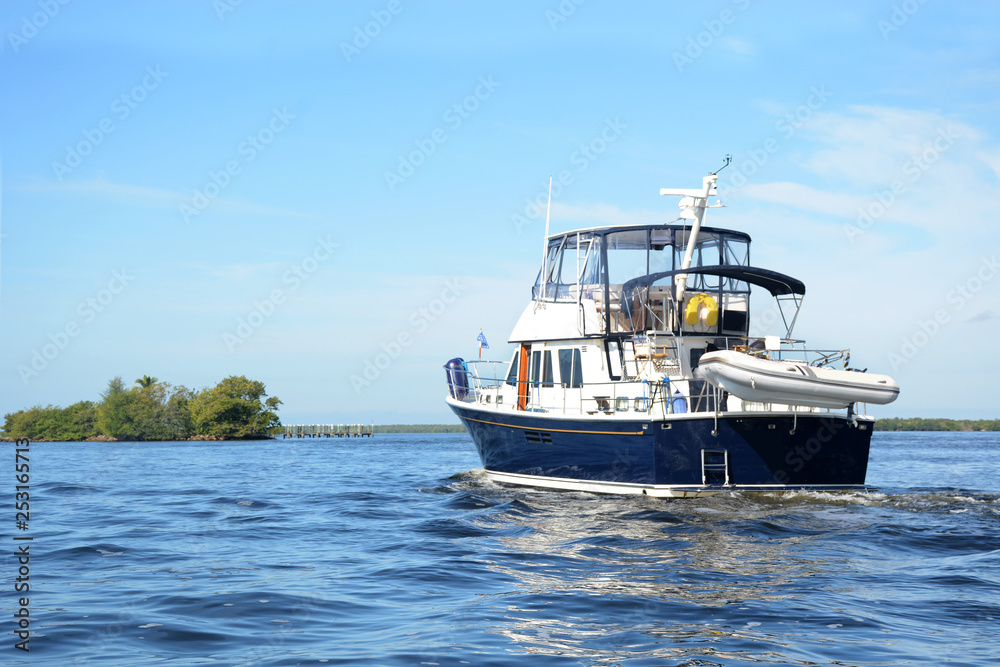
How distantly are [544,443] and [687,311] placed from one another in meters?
4.38

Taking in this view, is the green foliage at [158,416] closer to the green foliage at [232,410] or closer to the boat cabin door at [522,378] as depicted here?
the green foliage at [232,410]

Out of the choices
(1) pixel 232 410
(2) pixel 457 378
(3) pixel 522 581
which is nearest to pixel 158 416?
(1) pixel 232 410

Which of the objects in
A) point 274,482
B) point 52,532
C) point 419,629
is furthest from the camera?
point 274,482

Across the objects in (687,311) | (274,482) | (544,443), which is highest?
(687,311)

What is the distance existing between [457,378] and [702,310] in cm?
817

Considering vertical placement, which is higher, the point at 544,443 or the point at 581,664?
the point at 544,443

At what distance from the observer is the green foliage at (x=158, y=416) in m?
89.8

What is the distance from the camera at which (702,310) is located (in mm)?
18250

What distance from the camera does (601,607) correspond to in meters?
8.93

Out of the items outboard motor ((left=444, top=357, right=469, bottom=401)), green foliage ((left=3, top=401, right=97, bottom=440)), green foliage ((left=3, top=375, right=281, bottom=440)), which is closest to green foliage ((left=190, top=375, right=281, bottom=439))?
green foliage ((left=3, top=375, right=281, bottom=440))

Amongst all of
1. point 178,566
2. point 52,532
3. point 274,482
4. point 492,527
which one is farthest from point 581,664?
point 274,482

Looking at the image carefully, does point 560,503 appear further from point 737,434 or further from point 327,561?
point 327,561

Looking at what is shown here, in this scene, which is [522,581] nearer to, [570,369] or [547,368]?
[570,369]

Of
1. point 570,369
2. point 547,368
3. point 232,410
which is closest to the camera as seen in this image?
point 570,369
